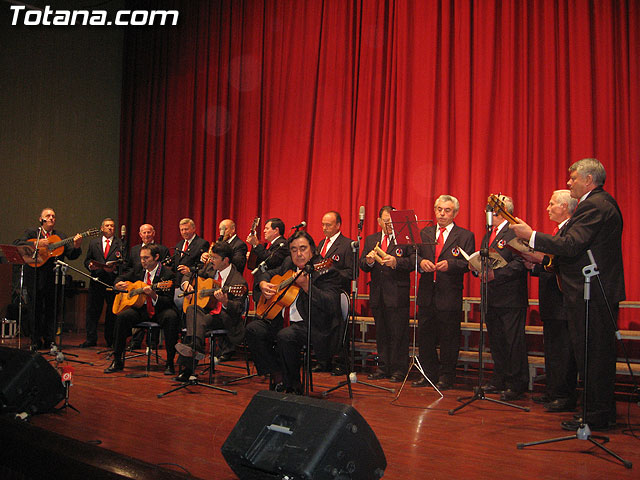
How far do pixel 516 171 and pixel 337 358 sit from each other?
2.93 m

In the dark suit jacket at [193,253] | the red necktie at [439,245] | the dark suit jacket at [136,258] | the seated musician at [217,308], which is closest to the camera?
the seated musician at [217,308]

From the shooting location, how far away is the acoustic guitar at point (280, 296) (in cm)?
462

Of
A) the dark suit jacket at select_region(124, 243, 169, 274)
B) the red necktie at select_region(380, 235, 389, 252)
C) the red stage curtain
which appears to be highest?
the red stage curtain

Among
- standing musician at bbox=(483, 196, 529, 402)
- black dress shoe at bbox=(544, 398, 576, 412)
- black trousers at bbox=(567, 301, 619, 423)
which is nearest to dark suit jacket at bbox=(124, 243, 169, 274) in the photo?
standing musician at bbox=(483, 196, 529, 402)

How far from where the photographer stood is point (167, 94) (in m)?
10.2

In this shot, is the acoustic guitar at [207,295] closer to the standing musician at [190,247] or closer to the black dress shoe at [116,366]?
the black dress shoe at [116,366]

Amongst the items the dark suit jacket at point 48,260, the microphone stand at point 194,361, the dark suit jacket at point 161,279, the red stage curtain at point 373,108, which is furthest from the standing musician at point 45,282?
the microphone stand at point 194,361

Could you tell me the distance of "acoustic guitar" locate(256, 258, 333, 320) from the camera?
4621 millimetres

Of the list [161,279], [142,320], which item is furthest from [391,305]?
[142,320]

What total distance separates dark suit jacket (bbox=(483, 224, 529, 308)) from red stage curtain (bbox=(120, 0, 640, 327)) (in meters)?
1.12

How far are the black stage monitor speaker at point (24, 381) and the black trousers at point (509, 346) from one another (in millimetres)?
3573

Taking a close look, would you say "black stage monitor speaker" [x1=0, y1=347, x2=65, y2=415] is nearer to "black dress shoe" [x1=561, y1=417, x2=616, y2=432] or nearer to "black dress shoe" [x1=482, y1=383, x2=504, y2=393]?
"black dress shoe" [x1=561, y1=417, x2=616, y2=432]

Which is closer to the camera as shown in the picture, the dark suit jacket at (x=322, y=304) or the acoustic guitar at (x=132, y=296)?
the dark suit jacket at (x=322, y=304)

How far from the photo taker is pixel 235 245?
7203mm
